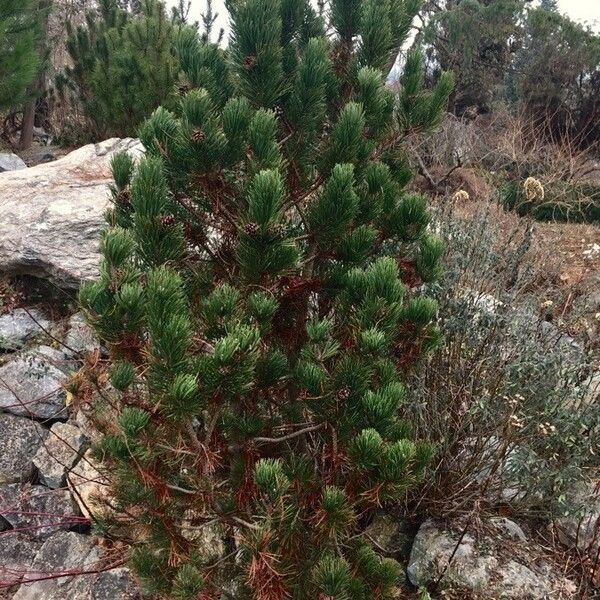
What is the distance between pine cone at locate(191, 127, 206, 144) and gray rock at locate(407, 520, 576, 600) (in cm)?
180

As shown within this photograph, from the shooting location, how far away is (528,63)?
1282 centimetres

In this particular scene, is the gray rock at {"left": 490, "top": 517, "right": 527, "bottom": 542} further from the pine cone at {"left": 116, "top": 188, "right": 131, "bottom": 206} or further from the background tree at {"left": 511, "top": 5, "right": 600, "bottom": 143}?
the background tree at {"left": 511, "top": 5, "right": 600, "bottom": 143}

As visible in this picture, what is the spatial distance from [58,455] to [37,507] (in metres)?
0.30

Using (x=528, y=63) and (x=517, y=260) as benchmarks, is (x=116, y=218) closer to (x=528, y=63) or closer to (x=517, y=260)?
(x=517, y=260)

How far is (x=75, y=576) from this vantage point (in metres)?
2.99

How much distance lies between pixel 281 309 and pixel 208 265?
0.96 ft

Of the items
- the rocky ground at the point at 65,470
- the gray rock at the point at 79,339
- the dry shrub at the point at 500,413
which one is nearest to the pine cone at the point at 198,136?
the rocky ground at the point at 65,470

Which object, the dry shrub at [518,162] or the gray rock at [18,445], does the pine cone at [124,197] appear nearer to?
the gray rock at [18,445]

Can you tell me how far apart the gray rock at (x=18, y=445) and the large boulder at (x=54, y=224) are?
1040 millimetres

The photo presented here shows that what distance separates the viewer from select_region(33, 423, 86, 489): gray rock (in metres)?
3.58

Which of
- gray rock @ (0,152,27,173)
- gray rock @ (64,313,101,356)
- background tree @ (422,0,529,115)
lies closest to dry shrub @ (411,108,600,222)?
background tree @ (422,0,529,115)

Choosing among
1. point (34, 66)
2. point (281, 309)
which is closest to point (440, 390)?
point (281, 309)

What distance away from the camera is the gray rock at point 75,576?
2.88 m

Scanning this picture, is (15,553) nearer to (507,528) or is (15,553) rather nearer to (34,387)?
(34,387)
